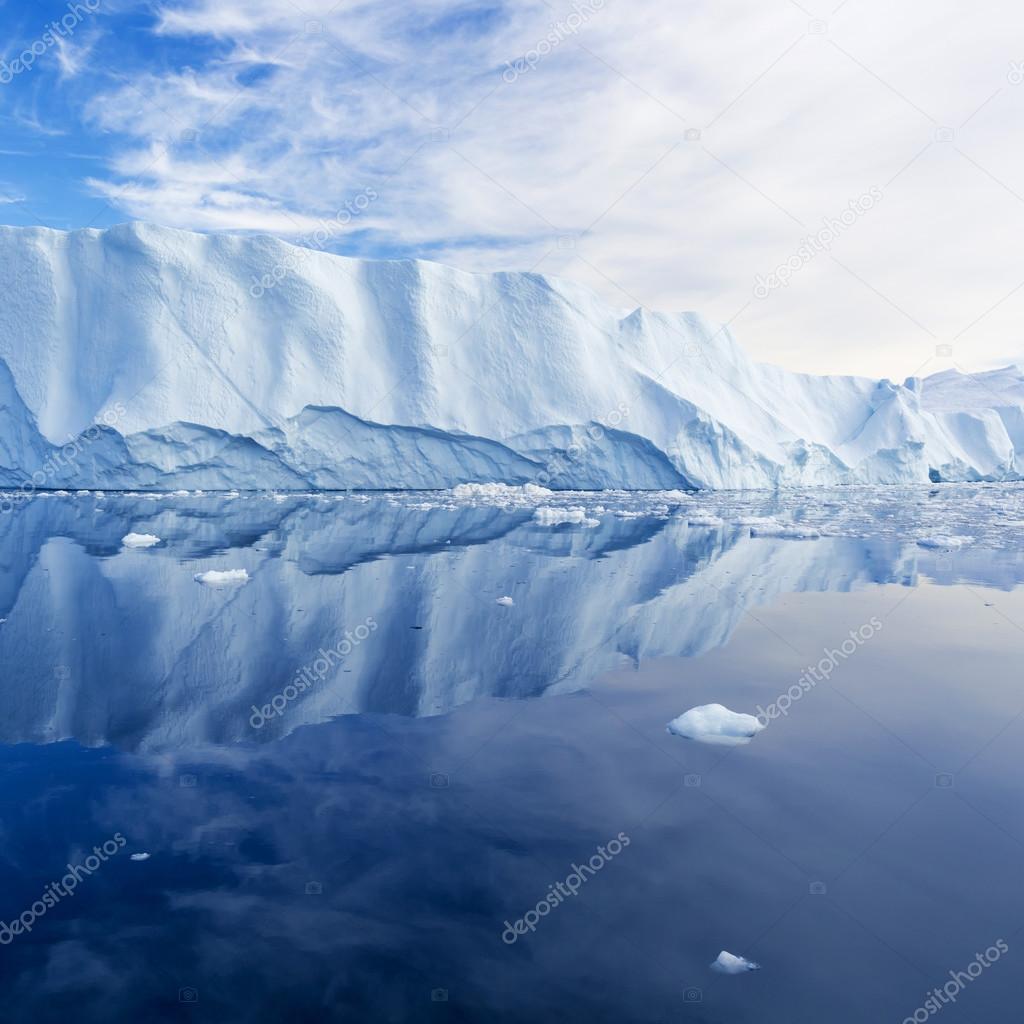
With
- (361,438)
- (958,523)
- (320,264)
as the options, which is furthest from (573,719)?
(320,264)

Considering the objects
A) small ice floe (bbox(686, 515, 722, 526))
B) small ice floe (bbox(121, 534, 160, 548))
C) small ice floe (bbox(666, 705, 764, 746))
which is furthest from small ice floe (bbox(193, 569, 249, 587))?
small ice floe (bbox(686, 515, 722, 526))

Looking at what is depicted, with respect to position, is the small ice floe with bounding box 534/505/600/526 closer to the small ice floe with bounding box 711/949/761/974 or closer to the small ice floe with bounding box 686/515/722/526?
the small ice floe with bounding box 686/515/722/526

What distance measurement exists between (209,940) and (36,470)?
89.9ft

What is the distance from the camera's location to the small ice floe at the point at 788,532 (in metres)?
14.9

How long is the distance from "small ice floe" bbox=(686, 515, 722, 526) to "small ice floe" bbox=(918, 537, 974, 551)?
443 centimetres

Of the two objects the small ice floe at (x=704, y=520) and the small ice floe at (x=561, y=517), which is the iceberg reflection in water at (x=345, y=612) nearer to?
the small ice floe at (x=561, y=517)

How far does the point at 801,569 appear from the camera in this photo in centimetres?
1088

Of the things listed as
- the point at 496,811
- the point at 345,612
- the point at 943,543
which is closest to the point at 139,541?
the point at 345,612

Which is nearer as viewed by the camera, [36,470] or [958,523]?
[958,523]

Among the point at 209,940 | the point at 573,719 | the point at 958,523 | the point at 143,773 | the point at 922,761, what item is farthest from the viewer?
the point at 958,523

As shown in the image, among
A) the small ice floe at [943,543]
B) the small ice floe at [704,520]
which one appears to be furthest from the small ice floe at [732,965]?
the small ice floe at [704,520]

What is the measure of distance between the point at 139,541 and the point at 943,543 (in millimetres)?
13687

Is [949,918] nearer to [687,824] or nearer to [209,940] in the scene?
[687,824]

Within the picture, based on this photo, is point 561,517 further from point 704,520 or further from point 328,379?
point 328,379
